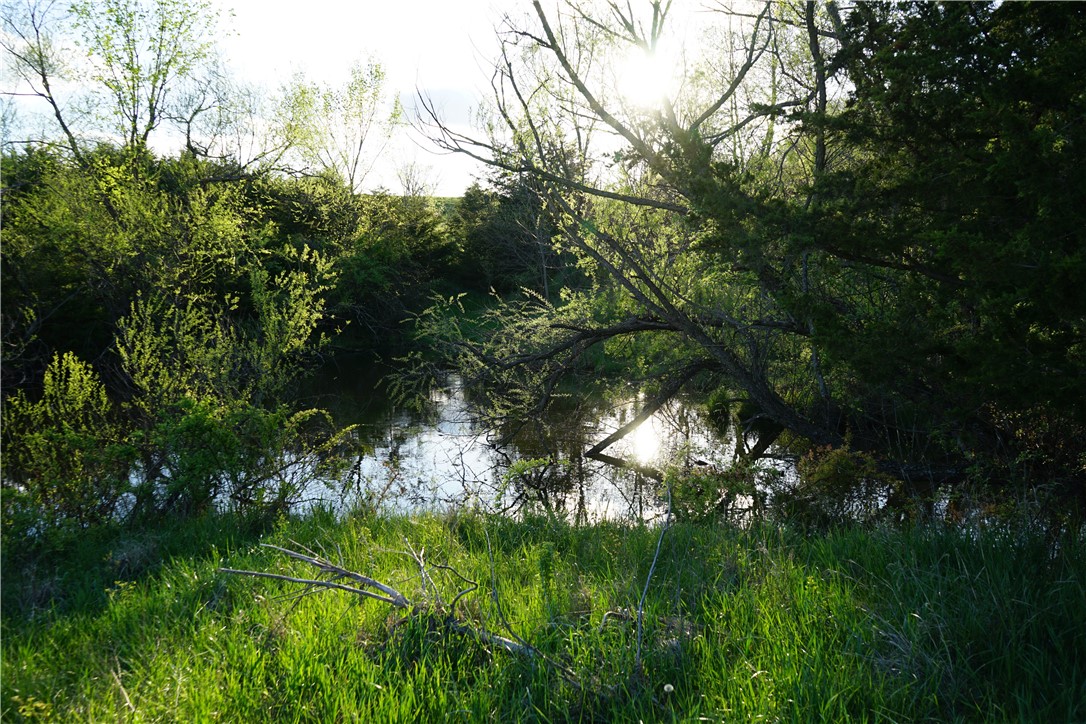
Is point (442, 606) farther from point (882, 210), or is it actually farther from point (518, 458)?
point (518, 458)

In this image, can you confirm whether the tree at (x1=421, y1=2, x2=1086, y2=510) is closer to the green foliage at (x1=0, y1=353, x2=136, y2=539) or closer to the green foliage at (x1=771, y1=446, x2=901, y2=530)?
the green foliage at (x1=771, y1=446, x2=901, y2=530)

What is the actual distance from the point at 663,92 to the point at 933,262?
2.81m

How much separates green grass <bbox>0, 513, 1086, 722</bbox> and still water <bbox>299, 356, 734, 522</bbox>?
9.50 ft

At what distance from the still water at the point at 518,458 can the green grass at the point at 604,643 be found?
9.50ft

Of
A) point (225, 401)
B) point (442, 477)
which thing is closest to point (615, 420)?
point (442, 477)

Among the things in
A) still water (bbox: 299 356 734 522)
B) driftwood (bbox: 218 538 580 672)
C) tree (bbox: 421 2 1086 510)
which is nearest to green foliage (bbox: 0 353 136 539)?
still water (bbox: 299 356 734 522)

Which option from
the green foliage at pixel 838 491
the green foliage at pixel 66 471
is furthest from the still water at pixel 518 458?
the green foliage at pixel 66 471

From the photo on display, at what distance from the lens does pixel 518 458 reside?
1085 cm

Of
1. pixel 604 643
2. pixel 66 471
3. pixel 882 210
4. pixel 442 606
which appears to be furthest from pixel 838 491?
pixel 66 471

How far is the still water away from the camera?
832 centimetres

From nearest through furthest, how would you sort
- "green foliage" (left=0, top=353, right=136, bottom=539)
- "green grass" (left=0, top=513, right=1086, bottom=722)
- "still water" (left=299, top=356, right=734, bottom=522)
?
"green grass" (left=0, top=513, right=1086, bottom=722) < "green foliage" (left=0, top=353, right=136, bottom=539) < "still water" (left=299, top=356, right=734, bottom=522)

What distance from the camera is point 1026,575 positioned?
11.1ft

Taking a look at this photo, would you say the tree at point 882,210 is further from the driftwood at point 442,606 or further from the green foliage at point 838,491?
the driftwood at point 442,606

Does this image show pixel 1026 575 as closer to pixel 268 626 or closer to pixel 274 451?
pixel 268 626
